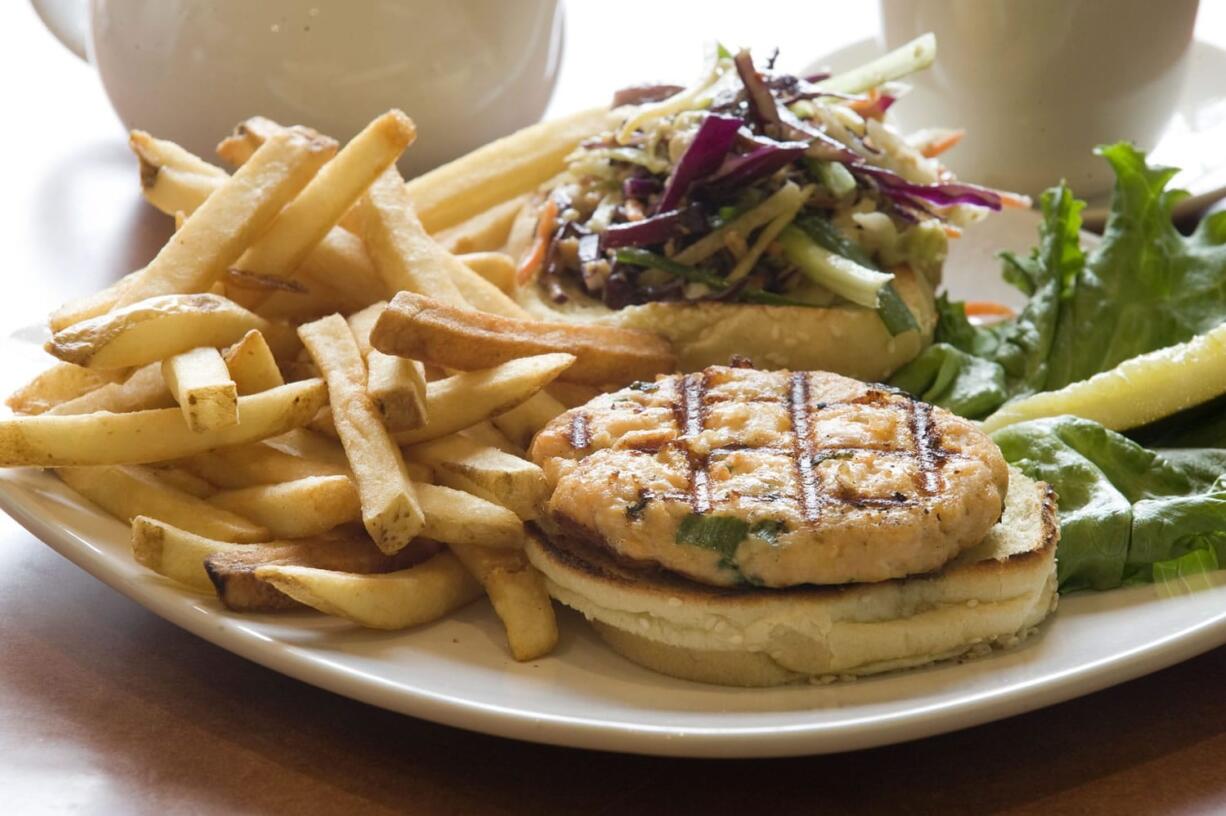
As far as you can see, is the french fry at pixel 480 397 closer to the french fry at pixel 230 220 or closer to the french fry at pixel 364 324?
the french fry at pixel 364 324

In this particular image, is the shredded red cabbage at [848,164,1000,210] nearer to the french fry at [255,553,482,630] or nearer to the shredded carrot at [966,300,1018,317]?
the shredded carrot at [966,300,1018,317]

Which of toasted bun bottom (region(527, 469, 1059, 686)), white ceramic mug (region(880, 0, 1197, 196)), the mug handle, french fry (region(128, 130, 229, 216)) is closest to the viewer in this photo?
toasted bun bottom (region(527, 469, 1059, 686))

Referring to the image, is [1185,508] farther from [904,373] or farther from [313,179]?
[313,179]

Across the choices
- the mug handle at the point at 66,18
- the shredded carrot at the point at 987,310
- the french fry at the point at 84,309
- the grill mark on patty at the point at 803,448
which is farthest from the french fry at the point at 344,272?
the mug handle at the point at 66,18

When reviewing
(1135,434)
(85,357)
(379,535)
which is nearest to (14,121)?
(85,357)

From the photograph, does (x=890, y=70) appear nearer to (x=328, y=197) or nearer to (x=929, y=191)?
(x=929, y=191)

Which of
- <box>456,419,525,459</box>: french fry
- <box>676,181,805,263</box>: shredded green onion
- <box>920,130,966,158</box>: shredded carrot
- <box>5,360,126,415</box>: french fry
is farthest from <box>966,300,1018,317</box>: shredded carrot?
<box>5,360,126,415</box>: french fry
